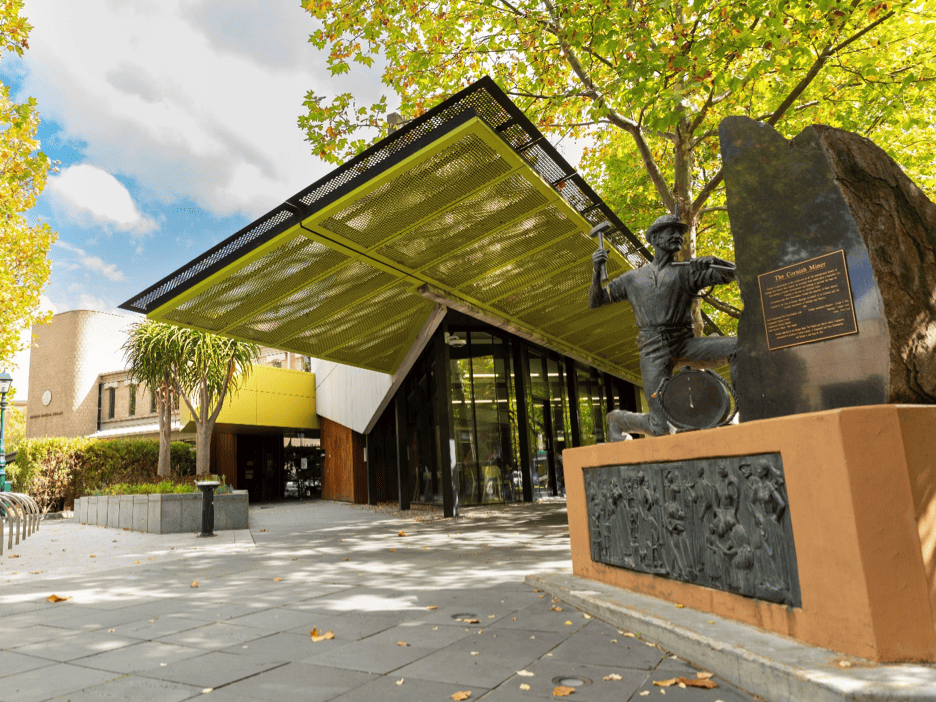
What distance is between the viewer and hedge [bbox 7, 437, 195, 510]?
65.0 ft

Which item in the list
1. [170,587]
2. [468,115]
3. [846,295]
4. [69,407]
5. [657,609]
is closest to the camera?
[846,295]

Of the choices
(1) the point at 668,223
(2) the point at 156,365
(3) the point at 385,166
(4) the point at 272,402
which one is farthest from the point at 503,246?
(4) the point at 272,402

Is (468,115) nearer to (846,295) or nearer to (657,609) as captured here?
(846,295)

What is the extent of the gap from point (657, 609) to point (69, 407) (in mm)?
40597

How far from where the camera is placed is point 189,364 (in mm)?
18219

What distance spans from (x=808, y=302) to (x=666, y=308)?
1218 millimetres

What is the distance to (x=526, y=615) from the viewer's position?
176 inches

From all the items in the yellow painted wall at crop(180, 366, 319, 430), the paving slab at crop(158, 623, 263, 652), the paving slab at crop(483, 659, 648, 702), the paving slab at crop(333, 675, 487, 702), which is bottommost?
the paving slab at crop(483, 659, 648, 702)

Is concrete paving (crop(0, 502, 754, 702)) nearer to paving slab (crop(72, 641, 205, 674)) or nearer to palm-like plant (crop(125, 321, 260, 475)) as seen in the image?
paving slab (crop(72, 641, 205, 674))

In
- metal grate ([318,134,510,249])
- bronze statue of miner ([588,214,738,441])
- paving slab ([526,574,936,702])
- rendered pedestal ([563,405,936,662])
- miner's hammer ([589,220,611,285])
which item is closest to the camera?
paving slab ([526,574,936,702])

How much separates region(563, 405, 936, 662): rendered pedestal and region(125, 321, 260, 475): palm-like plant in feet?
56.2

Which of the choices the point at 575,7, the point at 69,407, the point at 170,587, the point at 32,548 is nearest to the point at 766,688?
the point at 170,587

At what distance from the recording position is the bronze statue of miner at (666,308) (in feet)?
15.6

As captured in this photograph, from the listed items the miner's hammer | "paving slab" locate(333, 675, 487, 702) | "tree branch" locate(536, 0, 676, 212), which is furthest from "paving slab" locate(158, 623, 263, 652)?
"tree branch" locate(536, 0, 676, 212)
